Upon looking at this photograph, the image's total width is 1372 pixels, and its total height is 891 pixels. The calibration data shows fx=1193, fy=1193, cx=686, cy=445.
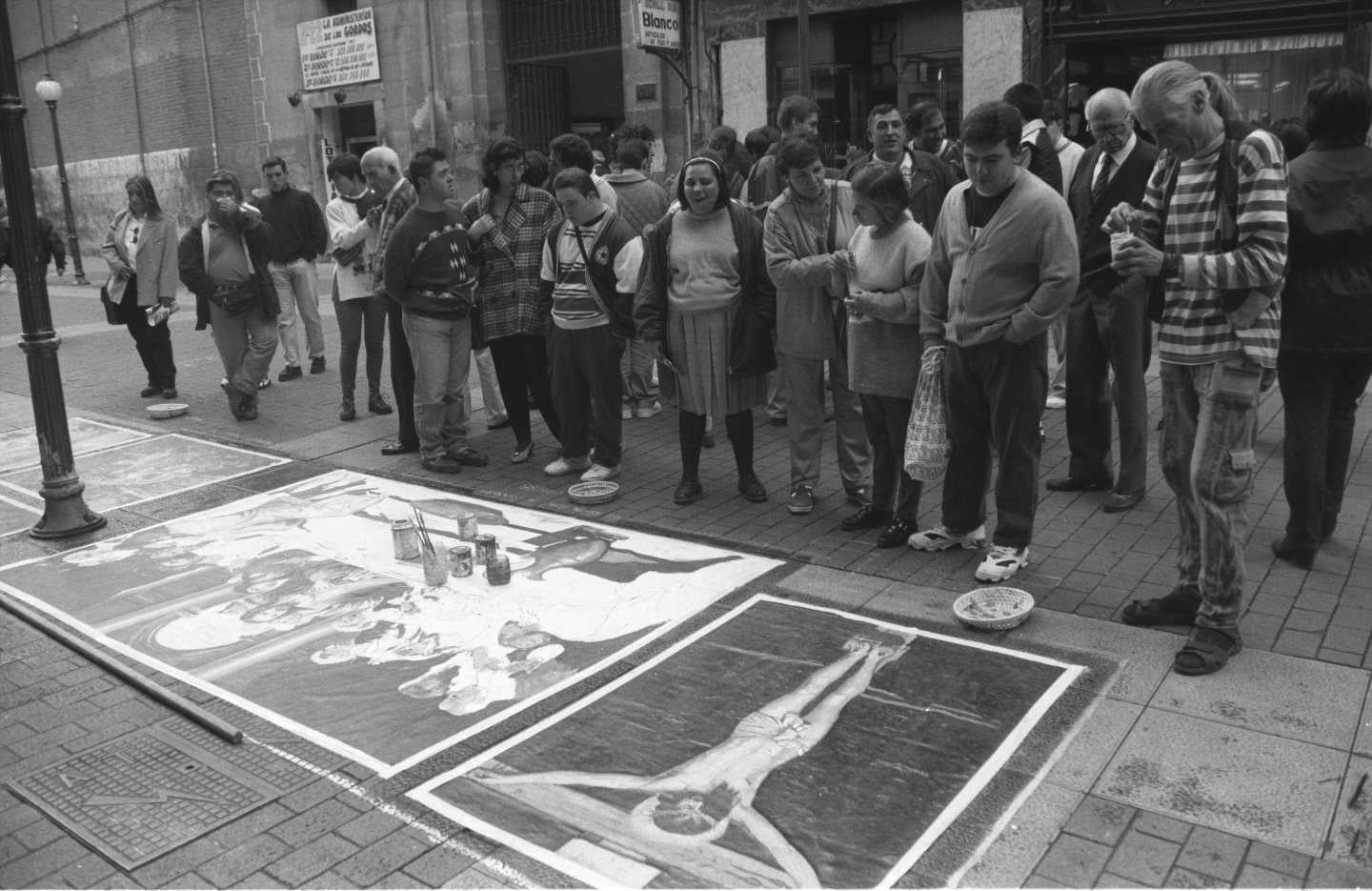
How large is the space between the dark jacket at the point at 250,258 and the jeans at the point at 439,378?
7.63 feet

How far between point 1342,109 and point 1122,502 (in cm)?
213

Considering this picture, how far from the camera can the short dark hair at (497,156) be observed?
7.43 metres

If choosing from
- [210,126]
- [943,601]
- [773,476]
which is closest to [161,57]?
[210,126]

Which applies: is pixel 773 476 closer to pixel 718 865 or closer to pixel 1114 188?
pixel 1114 188

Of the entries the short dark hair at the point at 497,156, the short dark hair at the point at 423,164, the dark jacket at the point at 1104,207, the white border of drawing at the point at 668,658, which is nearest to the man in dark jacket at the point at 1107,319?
the dark jacket at the point at 1104,207

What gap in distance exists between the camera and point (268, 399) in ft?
32.9

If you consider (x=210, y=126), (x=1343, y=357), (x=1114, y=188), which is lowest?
(x=1343, y=357)

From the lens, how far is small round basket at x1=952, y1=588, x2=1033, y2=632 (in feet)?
15.3

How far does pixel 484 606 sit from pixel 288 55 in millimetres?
20471

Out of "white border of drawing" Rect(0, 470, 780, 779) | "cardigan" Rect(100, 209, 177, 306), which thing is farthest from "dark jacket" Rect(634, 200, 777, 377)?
"cardigan" Rect(100, 209, 177, 306)

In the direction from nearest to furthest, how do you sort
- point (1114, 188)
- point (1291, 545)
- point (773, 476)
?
point (1291, 545) < point (1114, 188) < point (773, 476)

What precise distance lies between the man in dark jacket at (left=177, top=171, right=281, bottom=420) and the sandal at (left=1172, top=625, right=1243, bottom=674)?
286 inches

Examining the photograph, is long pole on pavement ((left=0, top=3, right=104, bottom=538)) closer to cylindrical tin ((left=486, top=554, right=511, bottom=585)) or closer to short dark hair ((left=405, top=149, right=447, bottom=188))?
short dark hair ((left=405, top=149, right=447, bottom=188))

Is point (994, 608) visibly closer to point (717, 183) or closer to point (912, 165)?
Answer: point (717, 183)
